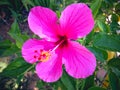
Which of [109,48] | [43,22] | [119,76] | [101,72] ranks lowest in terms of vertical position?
[101,72]

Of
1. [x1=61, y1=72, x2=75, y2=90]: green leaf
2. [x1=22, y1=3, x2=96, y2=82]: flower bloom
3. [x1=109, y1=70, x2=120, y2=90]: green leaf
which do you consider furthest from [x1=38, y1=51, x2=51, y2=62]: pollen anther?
[x1=109, y1=70, x2=120, y2=90]: green leaf

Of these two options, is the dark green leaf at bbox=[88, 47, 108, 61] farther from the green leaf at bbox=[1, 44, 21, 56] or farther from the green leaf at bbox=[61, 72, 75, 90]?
the green leaf at bbox=[1, 44, 21, 56]

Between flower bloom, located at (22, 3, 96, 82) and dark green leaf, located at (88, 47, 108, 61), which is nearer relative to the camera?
flower bloom, located at (22, 3, 96, 82)

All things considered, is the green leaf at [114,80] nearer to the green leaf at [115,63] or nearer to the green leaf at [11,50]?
the green leaf at [115,63]

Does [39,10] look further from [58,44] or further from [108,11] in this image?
[108,11]

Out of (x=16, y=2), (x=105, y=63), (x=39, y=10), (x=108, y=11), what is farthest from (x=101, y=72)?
(x=16, y=2)
